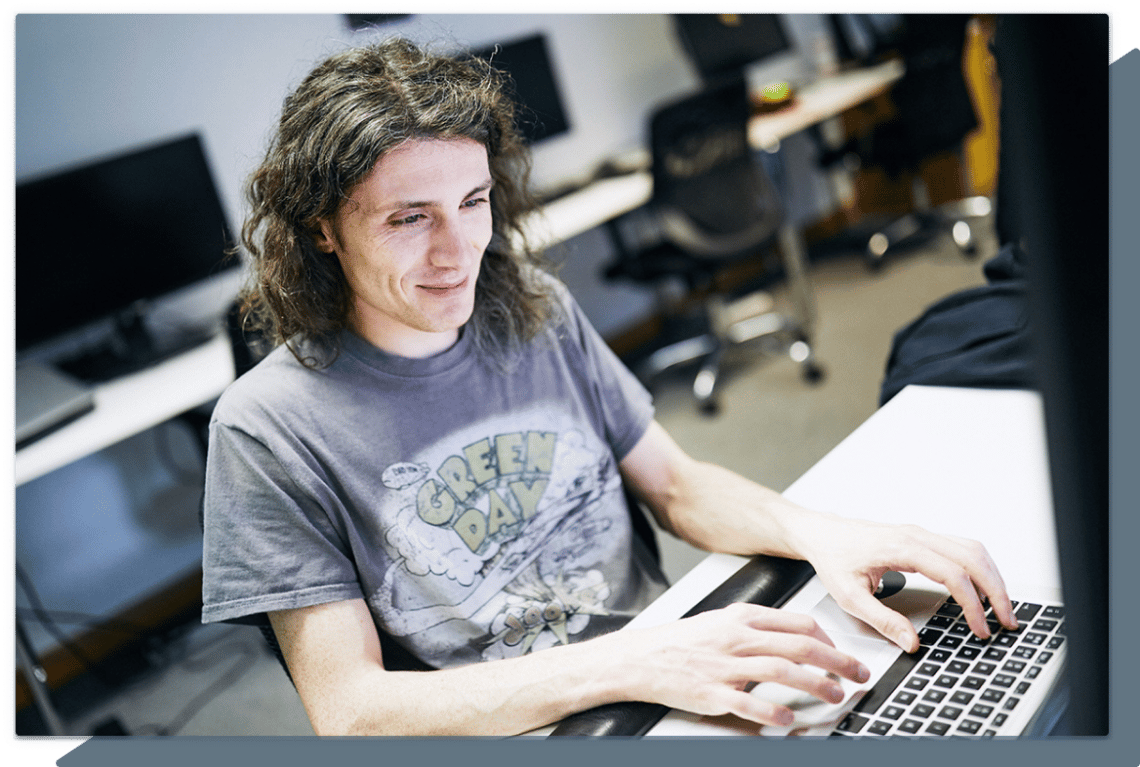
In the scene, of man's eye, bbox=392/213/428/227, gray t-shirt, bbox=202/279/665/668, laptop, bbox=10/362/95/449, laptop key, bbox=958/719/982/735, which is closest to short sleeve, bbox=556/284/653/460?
gray t-shirt, bbox=202/279/665/668

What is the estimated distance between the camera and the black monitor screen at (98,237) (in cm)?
101

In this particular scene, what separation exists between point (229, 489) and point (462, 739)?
1.04 feet

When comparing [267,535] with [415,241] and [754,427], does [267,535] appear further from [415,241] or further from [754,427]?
[754,427]

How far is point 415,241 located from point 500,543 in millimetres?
315

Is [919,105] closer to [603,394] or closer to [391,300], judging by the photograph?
[603,394]

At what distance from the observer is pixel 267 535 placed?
0.84 metres

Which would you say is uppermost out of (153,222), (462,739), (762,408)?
(153,222)

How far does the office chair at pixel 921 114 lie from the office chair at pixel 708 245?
0.48 ft

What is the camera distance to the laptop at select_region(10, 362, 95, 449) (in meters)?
0.99

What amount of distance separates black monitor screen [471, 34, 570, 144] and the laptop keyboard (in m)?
0.65

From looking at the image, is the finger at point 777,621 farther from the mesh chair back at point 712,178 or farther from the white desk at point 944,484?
the mesh chair back at point 712,178

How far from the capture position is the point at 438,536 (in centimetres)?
91

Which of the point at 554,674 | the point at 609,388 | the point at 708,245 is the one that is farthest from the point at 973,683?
the point at 708,245

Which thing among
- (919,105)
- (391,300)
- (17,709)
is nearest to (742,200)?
(919,105)
